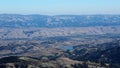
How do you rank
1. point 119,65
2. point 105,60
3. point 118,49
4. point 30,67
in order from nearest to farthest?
point 30,67, point 119,65, point 105,60, point 118,49

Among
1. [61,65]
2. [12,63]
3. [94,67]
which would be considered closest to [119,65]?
[94,67]

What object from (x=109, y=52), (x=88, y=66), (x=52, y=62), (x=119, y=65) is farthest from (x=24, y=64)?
(x=109, y=52)

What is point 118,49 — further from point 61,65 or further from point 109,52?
point 61,65

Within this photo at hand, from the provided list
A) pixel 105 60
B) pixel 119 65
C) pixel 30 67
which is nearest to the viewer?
pixel 30 67

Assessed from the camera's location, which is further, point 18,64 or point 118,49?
point 118,49

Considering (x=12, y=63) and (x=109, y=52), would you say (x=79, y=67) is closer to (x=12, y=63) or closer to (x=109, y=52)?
(x=12, y=63)

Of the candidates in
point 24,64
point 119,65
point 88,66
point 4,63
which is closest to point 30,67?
point 24,64

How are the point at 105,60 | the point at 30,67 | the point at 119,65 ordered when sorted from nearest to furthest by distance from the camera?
the point at 30,67 < the point at 119,65 < the point at 105,60

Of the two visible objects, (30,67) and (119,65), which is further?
(119,65)

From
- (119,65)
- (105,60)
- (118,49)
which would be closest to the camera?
(119,65)
